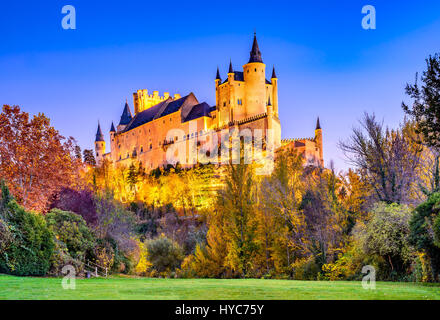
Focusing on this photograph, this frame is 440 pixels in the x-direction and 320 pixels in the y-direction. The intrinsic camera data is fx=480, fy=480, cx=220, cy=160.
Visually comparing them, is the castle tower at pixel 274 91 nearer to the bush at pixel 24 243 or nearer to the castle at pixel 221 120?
the castle at pixel 221 120

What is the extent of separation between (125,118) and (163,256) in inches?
3214

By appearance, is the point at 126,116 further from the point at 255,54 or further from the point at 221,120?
the point at 255,54

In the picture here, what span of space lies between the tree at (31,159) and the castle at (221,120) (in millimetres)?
52545

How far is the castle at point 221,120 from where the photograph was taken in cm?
8462

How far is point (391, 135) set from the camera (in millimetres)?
25750

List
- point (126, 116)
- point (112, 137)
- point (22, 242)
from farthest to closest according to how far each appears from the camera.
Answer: point (126, 116)
point (112, 137)
point (22, 242)

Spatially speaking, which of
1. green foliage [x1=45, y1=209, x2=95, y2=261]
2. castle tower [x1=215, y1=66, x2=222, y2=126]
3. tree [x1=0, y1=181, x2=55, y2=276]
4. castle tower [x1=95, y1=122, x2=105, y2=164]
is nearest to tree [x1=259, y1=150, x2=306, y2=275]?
green foliage [x1=45, y1=209, x2=95, y2=261]

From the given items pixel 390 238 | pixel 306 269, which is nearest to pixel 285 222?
pixel 306 269

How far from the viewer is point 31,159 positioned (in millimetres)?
28812

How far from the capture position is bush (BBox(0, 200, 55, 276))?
18.6 meters
